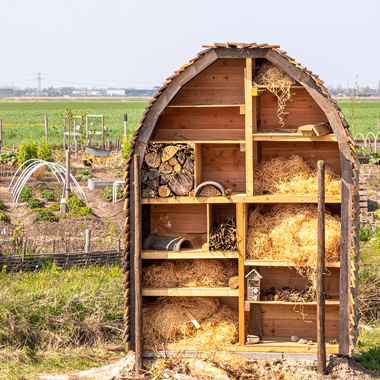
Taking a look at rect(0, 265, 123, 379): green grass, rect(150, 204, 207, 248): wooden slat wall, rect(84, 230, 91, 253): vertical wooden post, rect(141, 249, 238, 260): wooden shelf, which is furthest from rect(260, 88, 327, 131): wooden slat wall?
rect(84, 230, 91, 253): vertical wooden post

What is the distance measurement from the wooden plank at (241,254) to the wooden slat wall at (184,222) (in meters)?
1.11

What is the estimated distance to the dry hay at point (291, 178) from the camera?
9.49 metres

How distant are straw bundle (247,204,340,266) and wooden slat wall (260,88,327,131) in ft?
4.07

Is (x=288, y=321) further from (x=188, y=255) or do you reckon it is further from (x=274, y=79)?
(x=274, y=79)

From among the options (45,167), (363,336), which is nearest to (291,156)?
(363,336)

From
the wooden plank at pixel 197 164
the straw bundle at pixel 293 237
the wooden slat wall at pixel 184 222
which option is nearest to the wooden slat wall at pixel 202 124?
the wooden plank at pixel 197 164

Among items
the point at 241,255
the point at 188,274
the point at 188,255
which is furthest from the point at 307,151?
the point at 188,274

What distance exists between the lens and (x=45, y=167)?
2845cm

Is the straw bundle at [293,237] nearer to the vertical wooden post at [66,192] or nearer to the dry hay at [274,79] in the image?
the dry hay at [274,79]

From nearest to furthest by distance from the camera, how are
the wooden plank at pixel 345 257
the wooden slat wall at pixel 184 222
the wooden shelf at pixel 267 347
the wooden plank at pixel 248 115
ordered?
the wooden plank at pixel 345 257 < the wooden plank at pixel 248 115 < the wooden shelf at pixel 267 347 < the wooden slat wall at pixel 184 222

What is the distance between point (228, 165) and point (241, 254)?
1.52 m

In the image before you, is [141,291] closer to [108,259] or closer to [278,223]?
[278,223]

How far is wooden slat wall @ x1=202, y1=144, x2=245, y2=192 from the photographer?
10.3 metres

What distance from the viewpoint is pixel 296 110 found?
10008 millimetres
